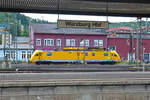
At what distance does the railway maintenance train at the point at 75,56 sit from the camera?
34.2 metres

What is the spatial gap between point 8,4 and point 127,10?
5.25m

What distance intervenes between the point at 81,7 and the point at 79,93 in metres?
3.67

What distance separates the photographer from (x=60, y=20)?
363 inches

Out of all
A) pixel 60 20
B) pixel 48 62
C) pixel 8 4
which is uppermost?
pixel 8 4

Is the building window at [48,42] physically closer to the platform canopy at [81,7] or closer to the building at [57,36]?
the building at [57,36]

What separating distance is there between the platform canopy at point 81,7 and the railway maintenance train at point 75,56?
25.1 m

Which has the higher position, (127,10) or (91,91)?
(127,10)

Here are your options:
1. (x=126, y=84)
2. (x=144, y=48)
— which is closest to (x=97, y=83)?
(x=126, y=84)

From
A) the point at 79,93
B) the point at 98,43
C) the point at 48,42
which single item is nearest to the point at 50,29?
the point at 48,42

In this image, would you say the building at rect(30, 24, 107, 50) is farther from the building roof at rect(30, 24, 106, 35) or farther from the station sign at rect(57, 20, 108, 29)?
the station sign at rect(57, 20, 108, 29)

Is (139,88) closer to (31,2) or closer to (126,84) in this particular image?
(126,84)

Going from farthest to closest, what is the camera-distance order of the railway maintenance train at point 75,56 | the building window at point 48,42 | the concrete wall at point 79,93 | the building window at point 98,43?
the building window at point 98,43
the building window at point 48,42
the railway maintenance train at point 75,56
the concrete wall at point 79,93

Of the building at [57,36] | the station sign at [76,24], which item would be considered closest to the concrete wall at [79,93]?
the station sign at [76,24]

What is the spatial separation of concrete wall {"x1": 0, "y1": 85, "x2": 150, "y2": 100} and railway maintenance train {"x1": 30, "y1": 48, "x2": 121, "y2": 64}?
26386 millimetres
